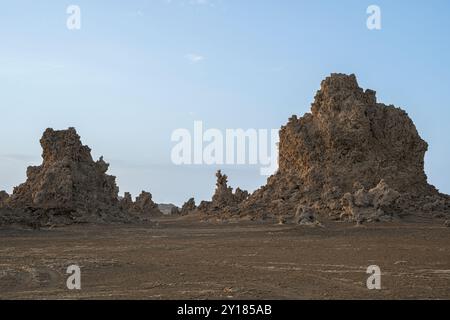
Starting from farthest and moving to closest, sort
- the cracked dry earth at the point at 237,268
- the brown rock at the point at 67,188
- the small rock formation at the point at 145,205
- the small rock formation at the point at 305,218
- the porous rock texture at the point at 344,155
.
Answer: the small rock formation at the point at 145,205 < the porous rock texture at the point at 344,155 < the brown rock at the point at 67,188 < the small rock formation at the point at 305,218 < the cracked dry earth at the point at 237,268

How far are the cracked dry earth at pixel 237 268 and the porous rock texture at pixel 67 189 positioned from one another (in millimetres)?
11657

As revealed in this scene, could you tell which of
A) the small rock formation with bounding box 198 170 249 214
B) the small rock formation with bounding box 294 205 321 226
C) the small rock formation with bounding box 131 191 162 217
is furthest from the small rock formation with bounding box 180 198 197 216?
the small rock formation with bounding box 294 205 321 226

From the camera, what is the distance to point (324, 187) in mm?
37688

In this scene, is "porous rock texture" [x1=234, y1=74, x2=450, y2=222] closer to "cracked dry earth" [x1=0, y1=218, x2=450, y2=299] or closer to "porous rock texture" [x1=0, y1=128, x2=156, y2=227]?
"porous rock texture" [x1=0, y1=128, x2=156, y2=227]

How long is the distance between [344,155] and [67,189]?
19.4 m

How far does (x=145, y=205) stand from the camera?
68.7 m

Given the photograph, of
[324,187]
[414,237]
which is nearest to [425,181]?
[324,187]

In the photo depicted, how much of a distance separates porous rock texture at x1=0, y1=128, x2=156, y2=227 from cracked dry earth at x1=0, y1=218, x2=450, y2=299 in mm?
11657

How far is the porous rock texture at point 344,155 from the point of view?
123 feet

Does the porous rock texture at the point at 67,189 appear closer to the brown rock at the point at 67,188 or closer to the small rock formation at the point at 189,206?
the brown rock at the point at 67,188

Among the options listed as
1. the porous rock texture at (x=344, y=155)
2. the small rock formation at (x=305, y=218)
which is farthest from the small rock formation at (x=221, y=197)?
the small rock formation at (x=305, y=218)

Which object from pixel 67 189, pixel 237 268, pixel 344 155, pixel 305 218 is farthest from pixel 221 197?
pixel 237 268
